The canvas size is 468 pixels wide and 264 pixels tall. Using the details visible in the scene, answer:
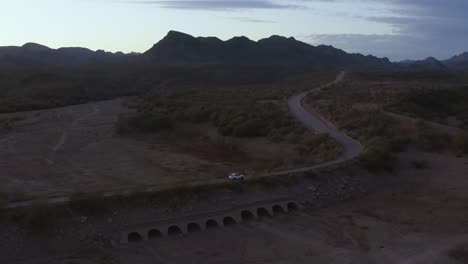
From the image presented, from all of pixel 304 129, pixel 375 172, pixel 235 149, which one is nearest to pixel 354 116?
pixel 304 129

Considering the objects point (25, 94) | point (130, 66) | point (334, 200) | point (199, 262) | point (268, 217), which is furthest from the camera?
point (130, 66)

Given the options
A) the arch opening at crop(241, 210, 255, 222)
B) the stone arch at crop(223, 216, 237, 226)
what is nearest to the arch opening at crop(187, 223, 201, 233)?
the stone arch at crop(223, 216, 237, 226)

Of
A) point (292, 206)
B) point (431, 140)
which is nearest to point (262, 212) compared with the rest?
point (292, 206)

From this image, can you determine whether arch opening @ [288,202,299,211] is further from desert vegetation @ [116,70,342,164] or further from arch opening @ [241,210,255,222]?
desert vegetation @ [116,70,342,164]

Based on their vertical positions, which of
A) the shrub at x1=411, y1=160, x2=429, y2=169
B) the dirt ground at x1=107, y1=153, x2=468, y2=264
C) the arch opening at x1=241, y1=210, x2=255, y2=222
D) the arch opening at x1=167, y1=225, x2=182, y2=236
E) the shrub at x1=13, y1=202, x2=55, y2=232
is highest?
the shrub at x1=13, y1=202, x2=55, y2=232

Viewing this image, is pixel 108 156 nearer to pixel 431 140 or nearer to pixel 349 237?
pixel 349 237

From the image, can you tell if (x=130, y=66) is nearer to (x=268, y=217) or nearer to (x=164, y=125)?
(x=164, y=125)

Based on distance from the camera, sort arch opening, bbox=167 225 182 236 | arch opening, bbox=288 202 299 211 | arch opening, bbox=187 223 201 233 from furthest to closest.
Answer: arch opening, bbox=288 202 299 211 < arch opening, bbox=187 223 201 233 < arch opening, bbox=167 225 182 236
